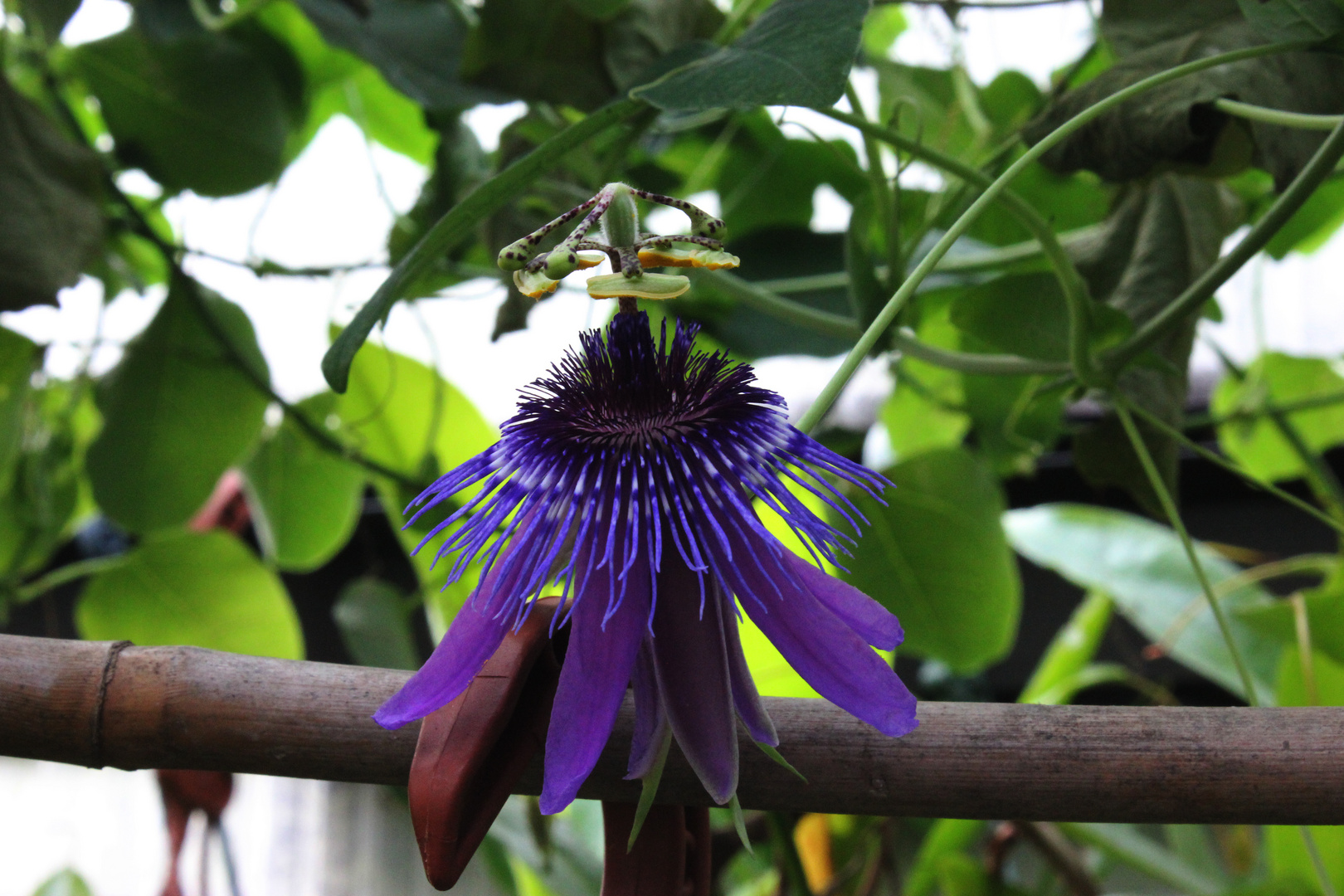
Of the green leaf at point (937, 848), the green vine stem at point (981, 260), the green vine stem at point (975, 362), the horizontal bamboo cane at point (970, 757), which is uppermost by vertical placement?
the green vine stem at point (981, 260)

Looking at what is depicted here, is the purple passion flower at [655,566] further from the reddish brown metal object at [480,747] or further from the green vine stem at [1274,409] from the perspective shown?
the green vine stem at [1274,409]

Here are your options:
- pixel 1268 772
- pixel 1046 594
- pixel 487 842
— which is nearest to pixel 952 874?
pixel 487 842

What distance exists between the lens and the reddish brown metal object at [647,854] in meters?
0.26

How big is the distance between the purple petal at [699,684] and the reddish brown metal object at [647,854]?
1.1 inches

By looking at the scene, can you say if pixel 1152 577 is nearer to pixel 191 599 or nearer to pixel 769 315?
pixel 769 315

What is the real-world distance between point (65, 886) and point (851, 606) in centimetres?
78

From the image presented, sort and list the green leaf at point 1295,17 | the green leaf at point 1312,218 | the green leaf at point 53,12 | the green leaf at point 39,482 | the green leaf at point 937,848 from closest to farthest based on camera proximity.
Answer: the green leaf at point 1295,17 → the green leaf at point 53,12 → the green leaf at point 1312,218 → the green leaf at point 39,482 → the green leaf at point 937,848

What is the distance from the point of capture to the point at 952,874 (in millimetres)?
836

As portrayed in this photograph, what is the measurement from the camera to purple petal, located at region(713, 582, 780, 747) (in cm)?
26

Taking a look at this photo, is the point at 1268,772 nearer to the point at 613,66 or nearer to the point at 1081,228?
the point at 613,66

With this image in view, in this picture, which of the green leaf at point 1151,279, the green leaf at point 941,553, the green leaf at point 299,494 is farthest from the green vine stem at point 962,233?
the green leaf at point 299,494

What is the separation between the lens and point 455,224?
13.0 inches

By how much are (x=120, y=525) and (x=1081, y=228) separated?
0.73 m

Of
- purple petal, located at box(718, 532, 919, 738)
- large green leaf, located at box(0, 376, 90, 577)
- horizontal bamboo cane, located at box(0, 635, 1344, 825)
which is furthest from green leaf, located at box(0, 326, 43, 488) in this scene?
purple petal, located at box(718, 532, 919, 738)
